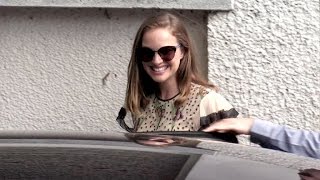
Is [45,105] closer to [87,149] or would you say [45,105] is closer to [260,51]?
[260,51]

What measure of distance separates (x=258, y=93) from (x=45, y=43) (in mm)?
1442

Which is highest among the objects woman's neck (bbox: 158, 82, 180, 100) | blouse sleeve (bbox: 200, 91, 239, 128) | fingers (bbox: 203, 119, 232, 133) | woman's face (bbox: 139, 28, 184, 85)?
woman's face (bbox: 139, 28, 184, 85)

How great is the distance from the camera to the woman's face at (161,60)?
12.6ft

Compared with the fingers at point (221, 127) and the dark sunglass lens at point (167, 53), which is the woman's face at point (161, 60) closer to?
the dark sunglass lens at point (167, 53)

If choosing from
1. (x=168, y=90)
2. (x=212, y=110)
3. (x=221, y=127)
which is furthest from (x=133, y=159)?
(x=168, y=90)

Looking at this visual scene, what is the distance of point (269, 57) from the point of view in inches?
212

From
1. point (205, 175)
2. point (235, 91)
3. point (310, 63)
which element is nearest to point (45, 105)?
point (235, 91)

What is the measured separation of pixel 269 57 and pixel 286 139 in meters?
2.22

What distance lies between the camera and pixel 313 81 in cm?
541

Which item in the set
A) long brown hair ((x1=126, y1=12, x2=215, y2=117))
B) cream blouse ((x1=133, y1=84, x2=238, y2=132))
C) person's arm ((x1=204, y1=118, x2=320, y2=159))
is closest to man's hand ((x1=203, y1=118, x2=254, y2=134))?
person's arm ((x1=204, y1=118, x2=320, y2=159))

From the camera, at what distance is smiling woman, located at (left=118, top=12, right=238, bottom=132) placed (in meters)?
3.68

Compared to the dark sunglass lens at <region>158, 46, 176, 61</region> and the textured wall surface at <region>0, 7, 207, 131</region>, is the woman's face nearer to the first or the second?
the dark sunglass lens at <region>158, 46, 176, 61</region>

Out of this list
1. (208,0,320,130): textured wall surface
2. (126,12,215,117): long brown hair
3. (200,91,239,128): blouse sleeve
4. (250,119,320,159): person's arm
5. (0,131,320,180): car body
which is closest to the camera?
(0,131,320,180): car body

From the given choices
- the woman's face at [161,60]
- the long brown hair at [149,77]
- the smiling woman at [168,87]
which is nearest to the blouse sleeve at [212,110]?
the smiling woman at [168,87]
